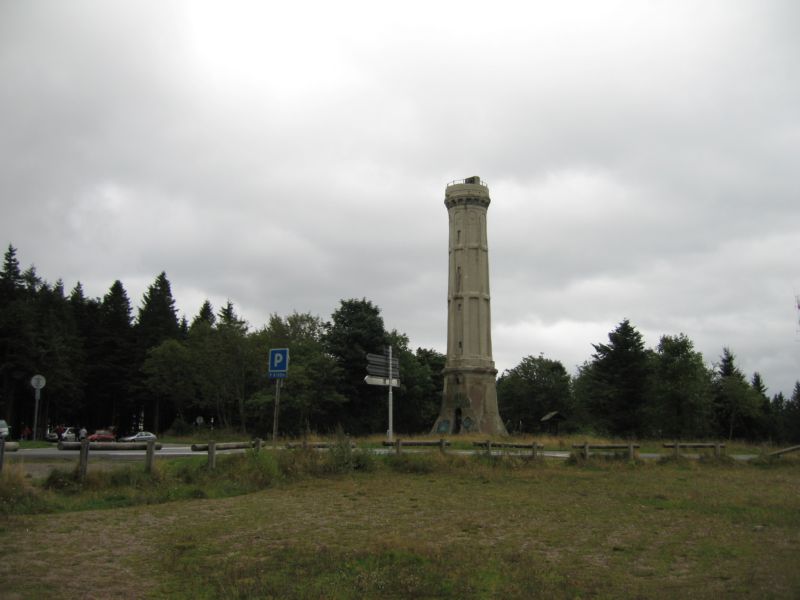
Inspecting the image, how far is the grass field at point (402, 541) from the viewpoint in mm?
8305

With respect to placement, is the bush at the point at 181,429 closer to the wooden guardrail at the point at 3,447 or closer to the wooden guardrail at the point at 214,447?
the wooden guardrail at the point at 214,447

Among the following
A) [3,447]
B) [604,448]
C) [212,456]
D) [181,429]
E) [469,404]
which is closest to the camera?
[3,447]

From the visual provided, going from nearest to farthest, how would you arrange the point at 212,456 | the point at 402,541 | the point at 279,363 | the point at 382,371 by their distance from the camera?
the point at 402,541, the point at 212,456, the point at 279,363, the point at 382,371

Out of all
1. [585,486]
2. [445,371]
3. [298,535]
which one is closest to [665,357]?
[445,371]

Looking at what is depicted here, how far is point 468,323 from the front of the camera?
54969 millimetres

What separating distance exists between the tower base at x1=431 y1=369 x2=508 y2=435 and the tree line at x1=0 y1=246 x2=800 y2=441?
7069mm

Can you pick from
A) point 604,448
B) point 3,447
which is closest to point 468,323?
point 604,448

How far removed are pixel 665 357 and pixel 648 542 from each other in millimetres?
56235

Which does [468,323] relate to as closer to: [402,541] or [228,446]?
[228,446]

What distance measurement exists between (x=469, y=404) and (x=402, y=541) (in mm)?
43260

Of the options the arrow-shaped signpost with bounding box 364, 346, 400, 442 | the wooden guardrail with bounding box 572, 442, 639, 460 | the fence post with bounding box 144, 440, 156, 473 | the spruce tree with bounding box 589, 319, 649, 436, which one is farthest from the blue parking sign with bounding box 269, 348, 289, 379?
the spruce tree with bounding box 589, 319, 649, 436

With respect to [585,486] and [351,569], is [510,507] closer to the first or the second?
[585,486]

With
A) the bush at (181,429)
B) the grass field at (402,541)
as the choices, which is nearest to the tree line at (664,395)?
the bush at (181,429)

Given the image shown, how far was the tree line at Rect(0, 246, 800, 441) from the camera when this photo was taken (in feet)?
182
